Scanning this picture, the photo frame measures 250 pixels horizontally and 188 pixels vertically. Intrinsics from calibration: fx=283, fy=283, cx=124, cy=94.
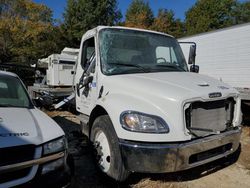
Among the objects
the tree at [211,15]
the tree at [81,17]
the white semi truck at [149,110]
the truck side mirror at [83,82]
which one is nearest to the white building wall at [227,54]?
the white semi truck at [149,110]

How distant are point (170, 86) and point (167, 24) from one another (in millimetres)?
41473

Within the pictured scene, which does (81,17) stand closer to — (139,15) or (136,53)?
(139,15)

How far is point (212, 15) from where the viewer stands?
42.9 metres

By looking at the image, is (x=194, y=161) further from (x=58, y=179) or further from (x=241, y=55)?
(x=241, y=55)

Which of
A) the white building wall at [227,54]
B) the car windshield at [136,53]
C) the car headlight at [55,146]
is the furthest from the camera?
the white building wall at [227,54]

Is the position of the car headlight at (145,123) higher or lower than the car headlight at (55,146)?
higher

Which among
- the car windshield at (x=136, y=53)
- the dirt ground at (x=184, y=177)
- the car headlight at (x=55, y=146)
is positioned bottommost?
the dirt ground at (x=184, y=177)

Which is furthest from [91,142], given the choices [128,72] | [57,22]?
[57,22]

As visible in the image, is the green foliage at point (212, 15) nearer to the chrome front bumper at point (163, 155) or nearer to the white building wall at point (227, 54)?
the white building wall at point (227, 54)

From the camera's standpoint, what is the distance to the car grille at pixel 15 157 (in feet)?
8.99

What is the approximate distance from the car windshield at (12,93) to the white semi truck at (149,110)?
113cm

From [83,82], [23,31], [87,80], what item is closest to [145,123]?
[87,80]

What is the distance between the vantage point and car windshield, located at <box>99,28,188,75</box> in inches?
187

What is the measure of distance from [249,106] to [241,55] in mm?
4808
